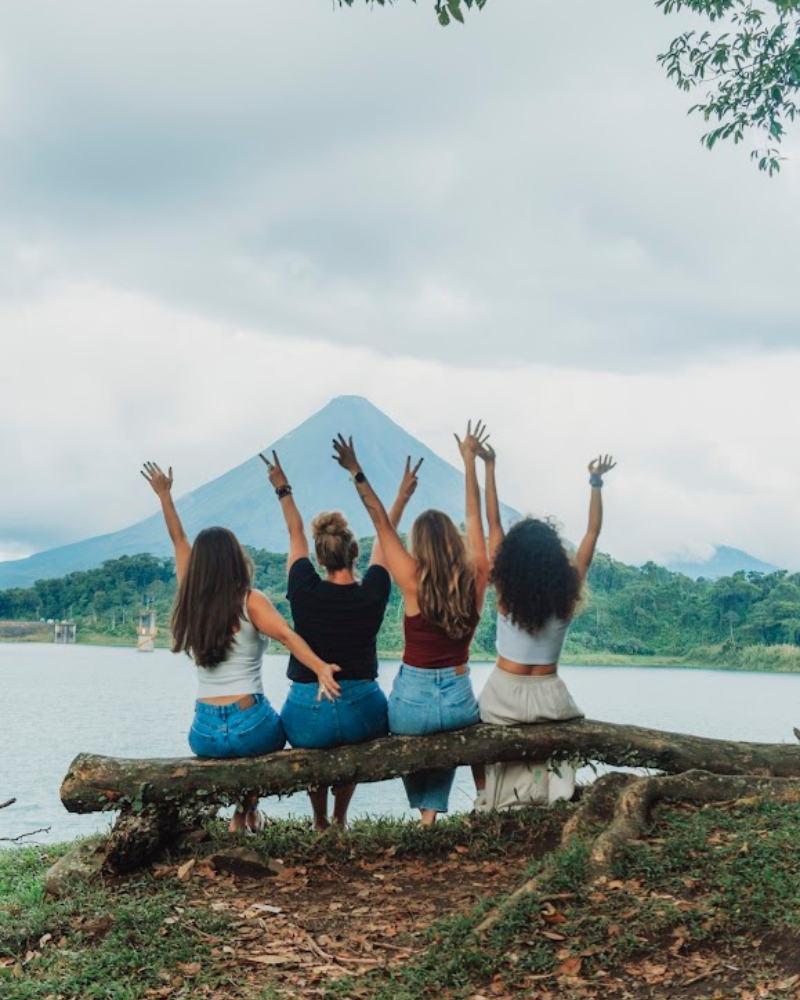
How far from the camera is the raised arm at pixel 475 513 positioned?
8008 millimetres

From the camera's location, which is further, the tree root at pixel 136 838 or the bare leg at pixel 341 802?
the bare leg at pixel 341 802

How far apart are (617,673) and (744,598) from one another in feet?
29.3

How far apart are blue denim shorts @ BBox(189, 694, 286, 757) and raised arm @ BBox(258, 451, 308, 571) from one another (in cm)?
99

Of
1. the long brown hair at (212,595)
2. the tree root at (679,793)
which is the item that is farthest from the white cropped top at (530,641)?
the long brown hair at (212,595)

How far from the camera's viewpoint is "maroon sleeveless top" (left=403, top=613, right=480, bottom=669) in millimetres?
7832

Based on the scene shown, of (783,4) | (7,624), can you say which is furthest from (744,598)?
(783,4)

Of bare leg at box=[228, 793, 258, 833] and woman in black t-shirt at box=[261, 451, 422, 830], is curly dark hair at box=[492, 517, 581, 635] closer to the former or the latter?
woman in black t-shirt at box=[261, 451, 422, 830]

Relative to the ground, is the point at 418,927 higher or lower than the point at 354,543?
lower

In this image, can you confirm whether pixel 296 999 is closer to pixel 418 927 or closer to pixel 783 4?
pixel 418 927

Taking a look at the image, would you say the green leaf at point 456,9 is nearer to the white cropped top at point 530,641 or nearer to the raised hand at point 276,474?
the raised hand at point 276,474

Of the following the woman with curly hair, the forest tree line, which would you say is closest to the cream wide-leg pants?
the woman with curly hair

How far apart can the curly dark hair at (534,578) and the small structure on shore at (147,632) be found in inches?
3008

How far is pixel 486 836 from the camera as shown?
792 cm

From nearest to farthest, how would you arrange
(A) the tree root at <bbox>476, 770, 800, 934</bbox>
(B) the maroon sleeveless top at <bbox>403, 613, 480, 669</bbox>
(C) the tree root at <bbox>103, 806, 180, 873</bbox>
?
(A) the tree root at <bbox>476, 770, 800, 934</bbox>
(C) the tree root at <bbox>103, 806, 180, 873</bbox>
(B) the maroon sleeveless top at <bbox>403, 613, 480, 669</bbox>
